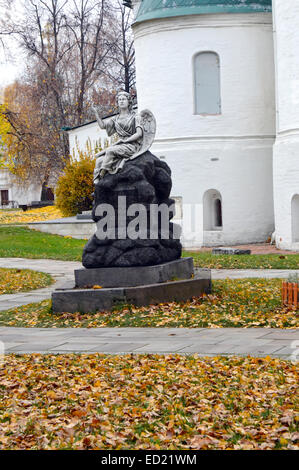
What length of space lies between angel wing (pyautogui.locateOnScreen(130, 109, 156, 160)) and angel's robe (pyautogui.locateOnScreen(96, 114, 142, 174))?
46mm

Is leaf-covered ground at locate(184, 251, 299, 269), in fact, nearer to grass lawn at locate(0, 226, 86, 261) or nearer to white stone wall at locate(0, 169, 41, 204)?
grass lawn at locate(0, 226, 86, 261)

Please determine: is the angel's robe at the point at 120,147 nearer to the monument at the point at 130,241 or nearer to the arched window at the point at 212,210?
the monument at the point at 130,241

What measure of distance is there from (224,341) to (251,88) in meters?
18.8

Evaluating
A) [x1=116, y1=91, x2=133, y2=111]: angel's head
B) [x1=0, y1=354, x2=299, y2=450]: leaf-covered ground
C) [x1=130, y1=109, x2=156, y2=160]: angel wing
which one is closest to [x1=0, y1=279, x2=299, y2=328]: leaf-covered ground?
[x1=0, y1=354, x2=299, y2=450]: leaf-covered ground

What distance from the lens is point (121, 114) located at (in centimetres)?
1396

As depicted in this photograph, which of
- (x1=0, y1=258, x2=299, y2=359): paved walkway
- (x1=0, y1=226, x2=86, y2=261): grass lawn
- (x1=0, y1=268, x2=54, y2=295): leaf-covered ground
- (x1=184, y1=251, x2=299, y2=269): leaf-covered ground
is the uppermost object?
(x1=0, y1=226, x2=86, y2=261): grass lawn

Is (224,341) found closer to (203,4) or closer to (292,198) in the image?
(292,198)

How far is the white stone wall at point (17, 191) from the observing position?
222 feet

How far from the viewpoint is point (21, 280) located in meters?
17.1

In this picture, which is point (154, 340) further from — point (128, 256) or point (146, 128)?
point (146, 128)

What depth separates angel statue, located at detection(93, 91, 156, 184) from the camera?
1325 centimetres

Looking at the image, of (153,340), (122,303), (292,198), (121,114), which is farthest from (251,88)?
(153,340)

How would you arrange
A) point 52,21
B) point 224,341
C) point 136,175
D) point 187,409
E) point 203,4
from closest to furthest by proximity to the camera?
point 187,409 → point 224,341 → point 136,175 → point 203,4 → point 52,21

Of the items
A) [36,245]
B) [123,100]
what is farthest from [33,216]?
[123,100]
